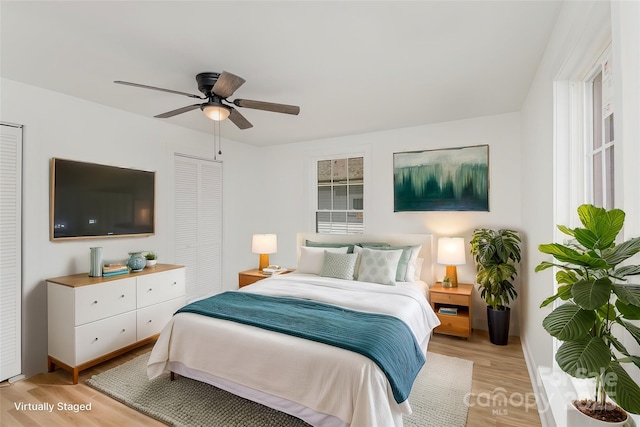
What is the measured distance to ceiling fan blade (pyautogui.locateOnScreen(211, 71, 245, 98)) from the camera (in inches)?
81.4

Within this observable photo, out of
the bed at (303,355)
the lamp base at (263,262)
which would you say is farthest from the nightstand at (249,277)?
the bed at (303,355)

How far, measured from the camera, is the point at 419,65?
244 centimetres

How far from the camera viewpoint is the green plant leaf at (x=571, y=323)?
95 centimetres

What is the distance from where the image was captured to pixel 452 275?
369 centimetres

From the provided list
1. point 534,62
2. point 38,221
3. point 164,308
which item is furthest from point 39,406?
point 534,62

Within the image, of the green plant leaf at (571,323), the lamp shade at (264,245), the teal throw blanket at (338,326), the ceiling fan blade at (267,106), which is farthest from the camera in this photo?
the lamp shade at (264,245)

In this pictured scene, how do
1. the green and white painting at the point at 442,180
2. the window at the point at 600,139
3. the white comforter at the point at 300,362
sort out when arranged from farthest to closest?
the green and white painting at the point at 442,180, the white comforter at the point at 300,362, the window at the point at 600,139

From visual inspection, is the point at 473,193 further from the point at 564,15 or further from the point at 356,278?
the point at 564,15

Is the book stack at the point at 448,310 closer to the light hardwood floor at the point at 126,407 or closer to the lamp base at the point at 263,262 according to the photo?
the light hardwood floor at the point at 126,407

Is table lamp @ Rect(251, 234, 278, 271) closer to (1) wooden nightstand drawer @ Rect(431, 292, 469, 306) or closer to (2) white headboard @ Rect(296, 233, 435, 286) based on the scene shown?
(2) white headboard @ Rect(296, 233, 435, 286)

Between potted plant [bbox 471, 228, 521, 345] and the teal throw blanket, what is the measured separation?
148 centimetres

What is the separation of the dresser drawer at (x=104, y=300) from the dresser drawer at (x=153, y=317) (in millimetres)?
153

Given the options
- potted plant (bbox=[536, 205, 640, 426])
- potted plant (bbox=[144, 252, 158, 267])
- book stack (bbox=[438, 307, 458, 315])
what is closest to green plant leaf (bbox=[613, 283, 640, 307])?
potted plant (bbox=[536, 205, 640, 426])

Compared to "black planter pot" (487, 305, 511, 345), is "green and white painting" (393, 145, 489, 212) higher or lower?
higher
